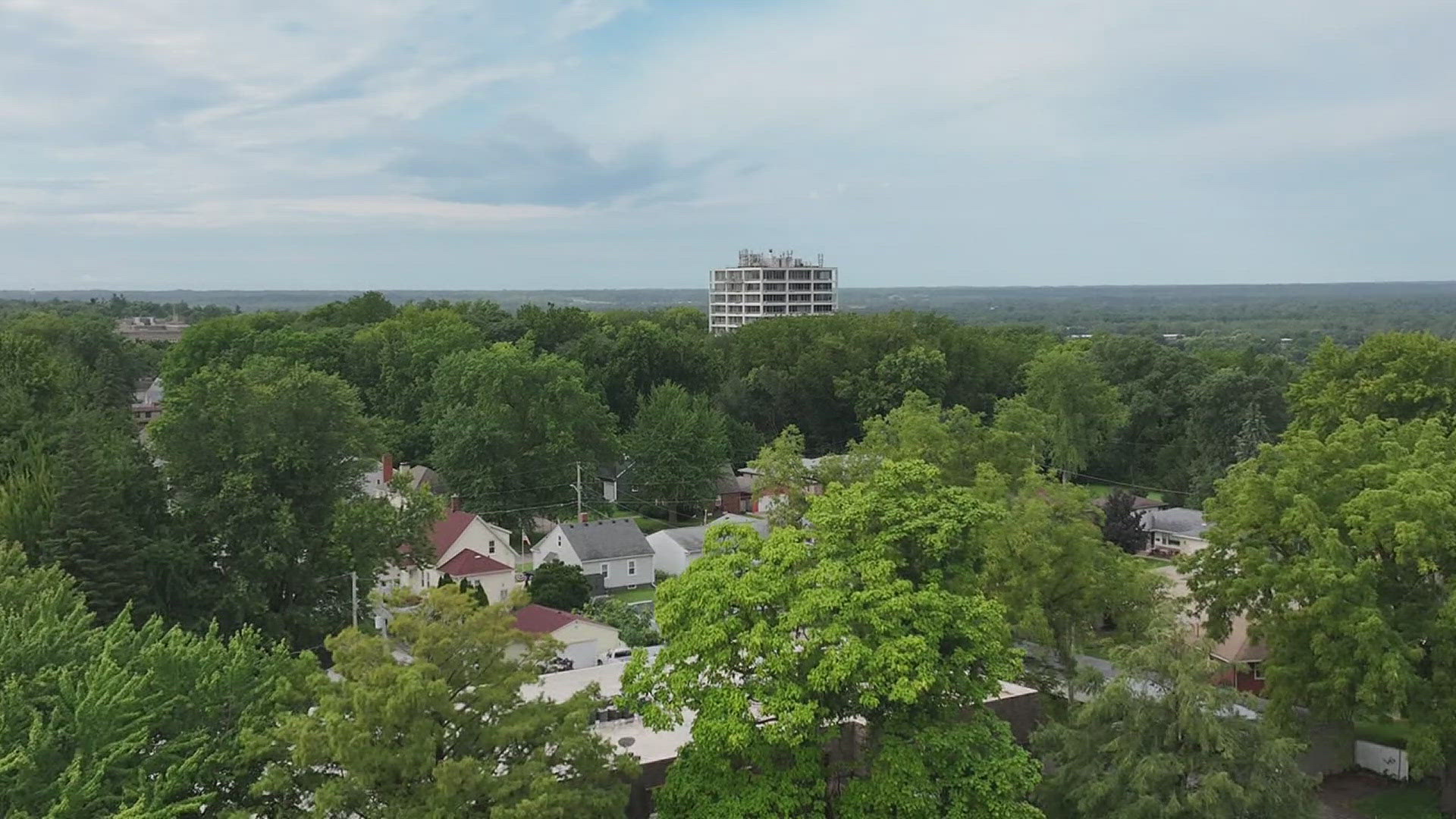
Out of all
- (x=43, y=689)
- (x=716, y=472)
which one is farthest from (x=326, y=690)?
(x=716, y=472)

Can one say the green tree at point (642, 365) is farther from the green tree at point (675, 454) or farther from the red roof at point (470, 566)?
the red roof at point (470, 566)

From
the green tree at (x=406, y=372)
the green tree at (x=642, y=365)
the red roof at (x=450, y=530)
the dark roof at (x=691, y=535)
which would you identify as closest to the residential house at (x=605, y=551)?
the dark roof at (x=691, y=535)

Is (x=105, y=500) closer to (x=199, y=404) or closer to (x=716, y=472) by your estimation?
(x=199, y=404)

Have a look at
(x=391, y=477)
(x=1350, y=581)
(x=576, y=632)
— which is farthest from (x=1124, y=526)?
(x=391, y=477)

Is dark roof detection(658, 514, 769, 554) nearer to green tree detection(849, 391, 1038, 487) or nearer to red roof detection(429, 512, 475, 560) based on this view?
red roof detection(429, 512, 475, 560)

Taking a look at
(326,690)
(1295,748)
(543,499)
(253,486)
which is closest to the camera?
(326,690)

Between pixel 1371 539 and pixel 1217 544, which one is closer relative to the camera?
pixel 1371 539
